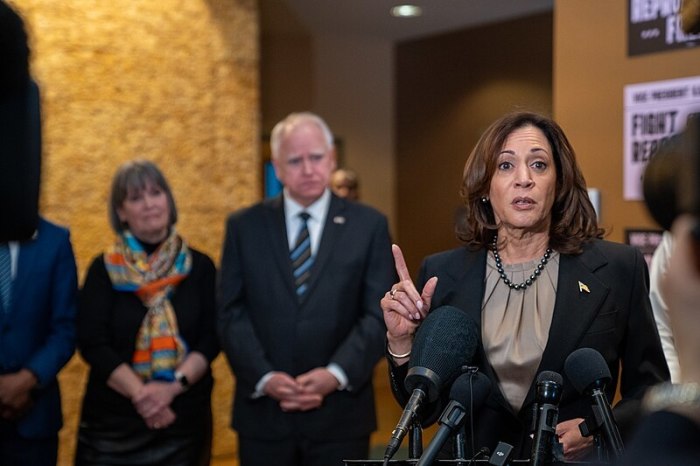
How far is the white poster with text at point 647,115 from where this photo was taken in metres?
4.11

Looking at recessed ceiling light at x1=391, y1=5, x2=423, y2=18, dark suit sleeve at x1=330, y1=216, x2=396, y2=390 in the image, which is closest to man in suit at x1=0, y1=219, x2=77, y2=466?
dark suit sleeve at x1=330, y1=216, x2=396, y2=390

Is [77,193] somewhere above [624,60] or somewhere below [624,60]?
below

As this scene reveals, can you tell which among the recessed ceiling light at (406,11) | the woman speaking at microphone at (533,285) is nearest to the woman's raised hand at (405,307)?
the woman speaking at microphone at (533,285)

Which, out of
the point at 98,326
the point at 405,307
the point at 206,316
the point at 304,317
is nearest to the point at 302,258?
the point at 304,317

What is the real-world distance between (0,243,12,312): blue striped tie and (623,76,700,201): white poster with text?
270cm

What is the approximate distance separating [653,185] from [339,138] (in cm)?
890

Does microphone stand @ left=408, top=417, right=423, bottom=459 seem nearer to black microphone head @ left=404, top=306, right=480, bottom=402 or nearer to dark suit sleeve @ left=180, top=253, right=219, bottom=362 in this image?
black microphone head @ left=404, top=306, right=480, bottom=402

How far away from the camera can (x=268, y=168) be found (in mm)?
9008

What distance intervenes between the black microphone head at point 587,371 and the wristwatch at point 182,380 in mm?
2401

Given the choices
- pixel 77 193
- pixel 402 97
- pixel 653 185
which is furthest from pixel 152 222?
pixel 402 97

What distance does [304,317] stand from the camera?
142 inches

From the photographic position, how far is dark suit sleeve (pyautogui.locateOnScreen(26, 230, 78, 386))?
3.53 metres

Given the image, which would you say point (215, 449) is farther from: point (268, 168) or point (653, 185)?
point (653, 185)

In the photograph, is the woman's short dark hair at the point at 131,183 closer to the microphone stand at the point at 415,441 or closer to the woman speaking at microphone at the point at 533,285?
the woman speaking at microphone at the point at 533,285
